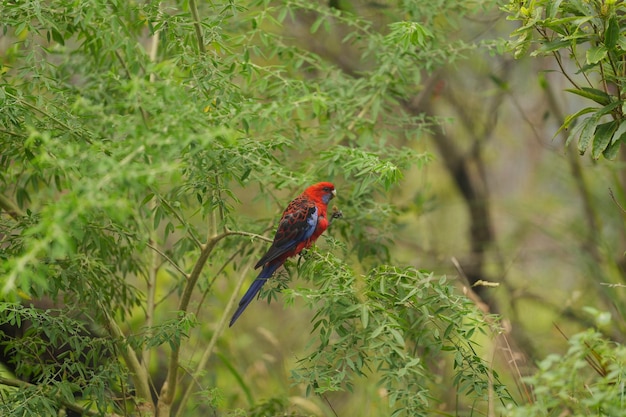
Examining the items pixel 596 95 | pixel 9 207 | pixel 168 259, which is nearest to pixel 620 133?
pixel 596 95

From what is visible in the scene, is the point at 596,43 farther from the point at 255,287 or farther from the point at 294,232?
the point at 255,287

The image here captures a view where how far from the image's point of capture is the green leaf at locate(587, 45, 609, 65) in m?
2.30

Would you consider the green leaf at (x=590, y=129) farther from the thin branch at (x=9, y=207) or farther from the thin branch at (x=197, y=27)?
the thin branch at (x=9, y=207)

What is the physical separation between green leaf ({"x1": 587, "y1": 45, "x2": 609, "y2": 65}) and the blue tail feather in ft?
4.71

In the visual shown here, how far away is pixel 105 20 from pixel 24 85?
53cm

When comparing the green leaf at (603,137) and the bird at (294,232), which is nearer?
the green leaf at (603,137)

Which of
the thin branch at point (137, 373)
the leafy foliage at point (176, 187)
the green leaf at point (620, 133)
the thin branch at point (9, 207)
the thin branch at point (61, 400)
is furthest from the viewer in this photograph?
Result: the thin branch at point (9, 207)

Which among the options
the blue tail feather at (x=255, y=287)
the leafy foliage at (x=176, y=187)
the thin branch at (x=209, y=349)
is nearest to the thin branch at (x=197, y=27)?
the leafy foliage at (x=176, y=187)

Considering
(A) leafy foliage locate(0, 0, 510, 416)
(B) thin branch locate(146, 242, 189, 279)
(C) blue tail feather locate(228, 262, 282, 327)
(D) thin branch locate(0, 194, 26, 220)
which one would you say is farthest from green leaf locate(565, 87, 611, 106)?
(D) thin branch locate(0, 194, 26, 220)

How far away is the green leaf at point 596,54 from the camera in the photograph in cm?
230

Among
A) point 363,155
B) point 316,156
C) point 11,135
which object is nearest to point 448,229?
point 316,156

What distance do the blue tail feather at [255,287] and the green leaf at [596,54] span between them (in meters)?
1.43

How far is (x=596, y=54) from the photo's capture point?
2324mm

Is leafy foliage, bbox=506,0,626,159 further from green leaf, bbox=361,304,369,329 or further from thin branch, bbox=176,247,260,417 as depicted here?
A: thin branch, bbox=176,247,260,417
